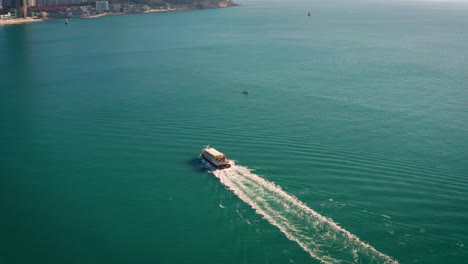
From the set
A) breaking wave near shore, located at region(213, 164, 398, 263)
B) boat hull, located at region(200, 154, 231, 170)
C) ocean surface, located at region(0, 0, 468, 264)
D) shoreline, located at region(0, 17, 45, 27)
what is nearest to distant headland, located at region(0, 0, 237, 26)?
shoreline, located at region(0, 17, 45, 27)

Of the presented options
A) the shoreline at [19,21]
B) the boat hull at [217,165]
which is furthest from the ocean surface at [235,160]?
the shoreline at [19,21]

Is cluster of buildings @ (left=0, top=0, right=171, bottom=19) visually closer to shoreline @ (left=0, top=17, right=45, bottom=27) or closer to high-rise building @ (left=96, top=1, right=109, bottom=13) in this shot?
high-rise building @ (left=96, top=1, right=109, bottom=13)

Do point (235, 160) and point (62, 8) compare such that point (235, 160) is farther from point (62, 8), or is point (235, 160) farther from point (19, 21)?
point (62, 8)

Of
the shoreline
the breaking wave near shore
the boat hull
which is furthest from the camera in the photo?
the shoreline

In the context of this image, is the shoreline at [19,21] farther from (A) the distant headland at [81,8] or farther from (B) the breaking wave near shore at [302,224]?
(B) the breaking wave near shore at [302,224]

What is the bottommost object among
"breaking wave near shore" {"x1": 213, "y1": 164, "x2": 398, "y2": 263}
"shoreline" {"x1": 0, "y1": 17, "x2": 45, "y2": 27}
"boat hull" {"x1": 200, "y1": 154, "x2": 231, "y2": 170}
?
"breaking wave near shore" {"x1": 213, "y1": 164, "x2": 398, "y2": 263}
